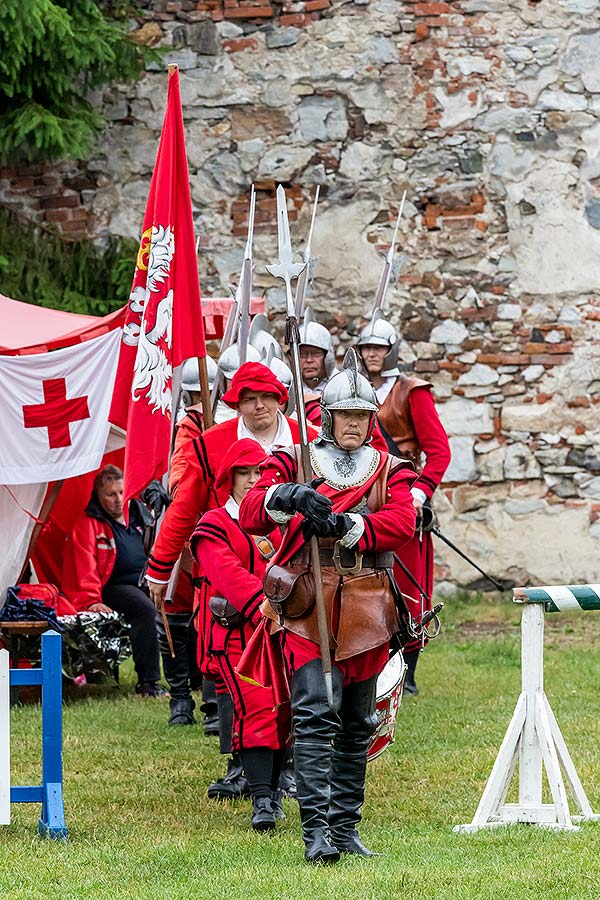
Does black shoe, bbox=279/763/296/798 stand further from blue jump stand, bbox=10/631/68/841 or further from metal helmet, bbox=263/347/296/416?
metal helmet, bbox=263/347/296/416

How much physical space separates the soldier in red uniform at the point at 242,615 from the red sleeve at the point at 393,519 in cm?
89

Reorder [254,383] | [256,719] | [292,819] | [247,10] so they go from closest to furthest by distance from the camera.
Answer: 1. [256,719]
2. [292,819]
3. [254,383]
4. [247,10]

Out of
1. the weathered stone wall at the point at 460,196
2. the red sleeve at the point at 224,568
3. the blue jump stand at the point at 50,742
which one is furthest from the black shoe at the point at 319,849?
the weathered stone wall at the point at 460,196

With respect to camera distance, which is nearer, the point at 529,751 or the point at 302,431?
the point at 302,431

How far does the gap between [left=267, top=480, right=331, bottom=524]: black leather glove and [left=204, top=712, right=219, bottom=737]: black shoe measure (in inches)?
120

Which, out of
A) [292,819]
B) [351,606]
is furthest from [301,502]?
[292,819]

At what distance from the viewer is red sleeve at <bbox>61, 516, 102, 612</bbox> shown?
30.2 ft

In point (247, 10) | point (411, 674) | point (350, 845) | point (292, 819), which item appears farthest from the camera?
point (247, 10)

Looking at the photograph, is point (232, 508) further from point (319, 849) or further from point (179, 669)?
point (179, 669)

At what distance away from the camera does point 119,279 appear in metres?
12.1

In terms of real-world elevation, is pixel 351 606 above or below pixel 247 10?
below

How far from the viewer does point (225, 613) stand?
19.8ft

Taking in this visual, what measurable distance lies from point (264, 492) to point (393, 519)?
1.44 feet

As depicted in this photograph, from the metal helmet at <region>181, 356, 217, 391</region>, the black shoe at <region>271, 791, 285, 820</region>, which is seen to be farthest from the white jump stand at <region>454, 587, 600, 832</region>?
the metal helmet at <region>181, 356, 217, 391</region>
